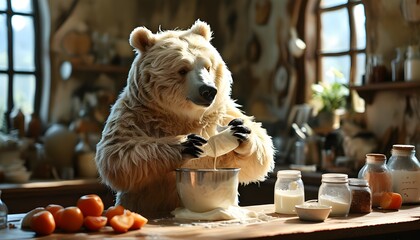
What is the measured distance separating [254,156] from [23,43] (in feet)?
8.67

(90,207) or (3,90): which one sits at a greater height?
(3,90)

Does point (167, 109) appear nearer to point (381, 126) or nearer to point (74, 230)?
point (74, 230)

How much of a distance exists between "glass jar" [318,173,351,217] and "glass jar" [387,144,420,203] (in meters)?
0.29

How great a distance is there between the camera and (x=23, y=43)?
3.90m

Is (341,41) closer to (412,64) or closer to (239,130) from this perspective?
(412,64)

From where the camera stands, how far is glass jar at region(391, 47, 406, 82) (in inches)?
122

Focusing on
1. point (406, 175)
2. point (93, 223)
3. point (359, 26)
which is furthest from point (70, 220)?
point (359, 26)

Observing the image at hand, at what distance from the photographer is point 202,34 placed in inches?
74.2

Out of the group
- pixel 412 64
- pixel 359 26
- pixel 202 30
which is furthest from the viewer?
pixel 359 26

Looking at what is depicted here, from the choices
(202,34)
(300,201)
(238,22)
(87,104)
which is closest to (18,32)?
(87,104)

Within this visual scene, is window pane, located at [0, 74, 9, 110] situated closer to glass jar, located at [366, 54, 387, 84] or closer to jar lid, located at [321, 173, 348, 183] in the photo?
glass jar, located at [366, 54, 387, 84]

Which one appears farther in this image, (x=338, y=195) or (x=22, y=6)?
(x=22, y=6)

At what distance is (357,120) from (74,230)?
2.44m

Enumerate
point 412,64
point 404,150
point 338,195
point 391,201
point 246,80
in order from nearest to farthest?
point 338,195 < point 391,201 < point 404,150 < point 412,64 < point 246,80
